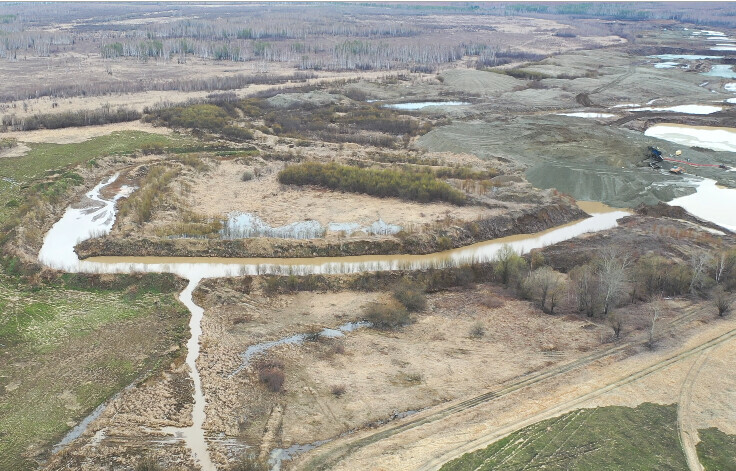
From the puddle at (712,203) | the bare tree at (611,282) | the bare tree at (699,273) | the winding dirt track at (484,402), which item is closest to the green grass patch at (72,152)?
the winding dirt track at (484,402)

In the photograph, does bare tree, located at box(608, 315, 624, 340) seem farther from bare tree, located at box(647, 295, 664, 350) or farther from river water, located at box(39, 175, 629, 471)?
river water, located at box(39, 175, 629, 471)

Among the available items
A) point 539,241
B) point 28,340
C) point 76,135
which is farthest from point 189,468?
point 76,135

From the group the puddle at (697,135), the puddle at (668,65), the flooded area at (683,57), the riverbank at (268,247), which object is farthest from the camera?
the flooded area at (683,57)

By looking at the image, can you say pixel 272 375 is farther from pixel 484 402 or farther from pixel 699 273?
pixel 699 273

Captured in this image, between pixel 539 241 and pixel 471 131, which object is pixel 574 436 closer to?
pixel 539 241

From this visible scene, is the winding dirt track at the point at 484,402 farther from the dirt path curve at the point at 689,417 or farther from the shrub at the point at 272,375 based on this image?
the shrub at the point at 272,375

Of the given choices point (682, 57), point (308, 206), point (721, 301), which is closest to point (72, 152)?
point (308, 206)
